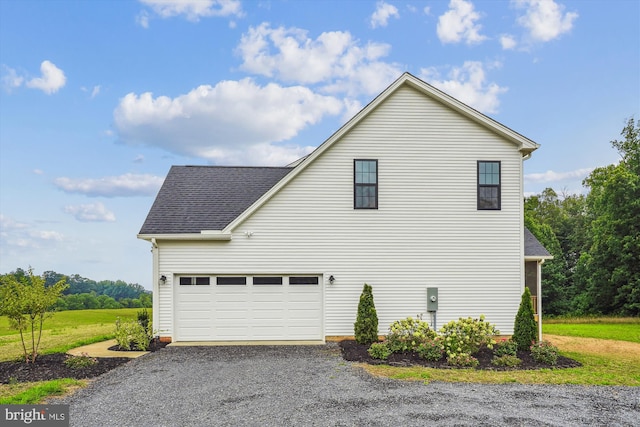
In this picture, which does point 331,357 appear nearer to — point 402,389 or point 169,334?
point 402,389

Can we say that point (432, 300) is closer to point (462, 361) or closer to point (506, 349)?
point (506, 349)

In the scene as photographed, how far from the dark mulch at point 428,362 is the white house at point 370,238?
1.66 metres

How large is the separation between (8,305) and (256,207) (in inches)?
249

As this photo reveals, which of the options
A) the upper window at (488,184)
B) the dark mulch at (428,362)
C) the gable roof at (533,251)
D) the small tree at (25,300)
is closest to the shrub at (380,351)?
the dark mulch at (428,362)

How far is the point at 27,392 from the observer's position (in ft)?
24.6

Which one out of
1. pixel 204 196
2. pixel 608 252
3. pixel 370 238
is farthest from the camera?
pixel 608 252

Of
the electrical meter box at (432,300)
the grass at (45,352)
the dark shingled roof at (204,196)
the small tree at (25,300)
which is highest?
the dark shingled roof at (204,196)

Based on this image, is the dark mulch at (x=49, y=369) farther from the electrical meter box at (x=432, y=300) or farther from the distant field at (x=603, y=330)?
the distant field at (x=603, y=330)

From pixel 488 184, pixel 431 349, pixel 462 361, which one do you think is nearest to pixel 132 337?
pixel 431 349

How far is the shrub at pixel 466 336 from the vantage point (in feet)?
34.9

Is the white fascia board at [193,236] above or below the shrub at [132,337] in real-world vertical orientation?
above

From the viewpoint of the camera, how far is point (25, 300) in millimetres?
9703

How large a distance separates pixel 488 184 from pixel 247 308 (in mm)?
8213

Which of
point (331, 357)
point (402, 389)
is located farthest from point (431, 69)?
point (402, 389)
